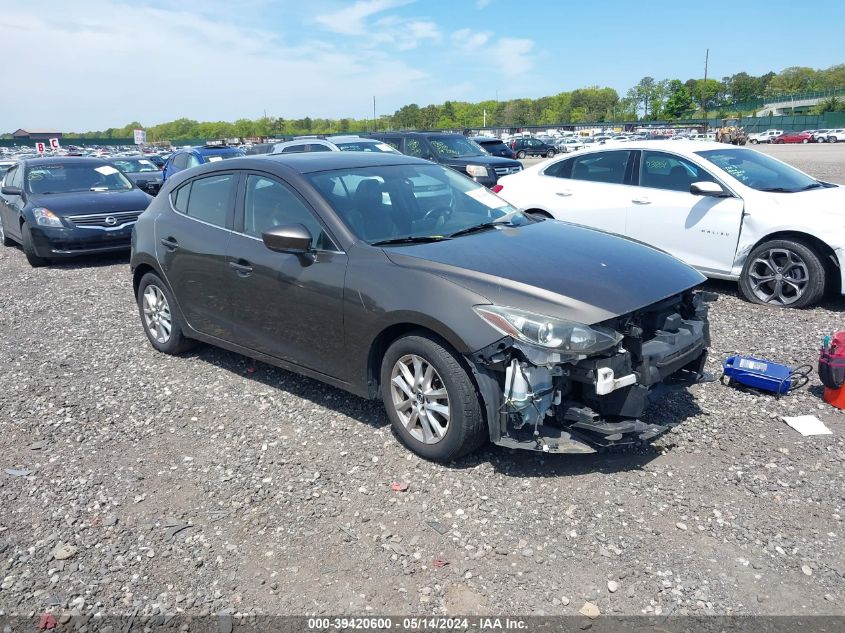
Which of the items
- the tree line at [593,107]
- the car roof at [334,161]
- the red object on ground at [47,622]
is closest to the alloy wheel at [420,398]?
the car roof at [334,161]

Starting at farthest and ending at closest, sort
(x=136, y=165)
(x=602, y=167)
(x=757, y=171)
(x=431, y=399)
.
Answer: (x=136, y=165) → (x=602, y=167) → (x=757, y=171) → (x=431, y=399)

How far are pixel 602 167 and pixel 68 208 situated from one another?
8.08m

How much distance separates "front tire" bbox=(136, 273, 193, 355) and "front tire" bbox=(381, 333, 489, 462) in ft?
8.10

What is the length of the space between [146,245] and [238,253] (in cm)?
148

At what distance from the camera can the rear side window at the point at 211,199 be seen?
504cm

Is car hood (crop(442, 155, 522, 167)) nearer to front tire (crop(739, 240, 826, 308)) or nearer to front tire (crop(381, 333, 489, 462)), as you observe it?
front tire (crop(739, 240, 826, 308))

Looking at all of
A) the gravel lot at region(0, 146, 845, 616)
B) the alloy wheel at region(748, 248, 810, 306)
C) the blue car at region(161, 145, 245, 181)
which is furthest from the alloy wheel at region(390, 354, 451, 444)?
the blue car at region(161, 145, 245, 181)

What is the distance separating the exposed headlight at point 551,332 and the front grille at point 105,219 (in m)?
8.95

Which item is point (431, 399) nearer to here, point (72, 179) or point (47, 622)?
point (47, 622)

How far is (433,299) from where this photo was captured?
365 cm

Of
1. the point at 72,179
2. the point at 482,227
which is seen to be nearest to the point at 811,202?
the point at 482,227

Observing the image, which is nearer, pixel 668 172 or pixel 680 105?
pixel 668 172

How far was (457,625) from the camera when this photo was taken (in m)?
2.70

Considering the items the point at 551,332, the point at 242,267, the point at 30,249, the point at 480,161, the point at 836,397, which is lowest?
the point at 836,397
